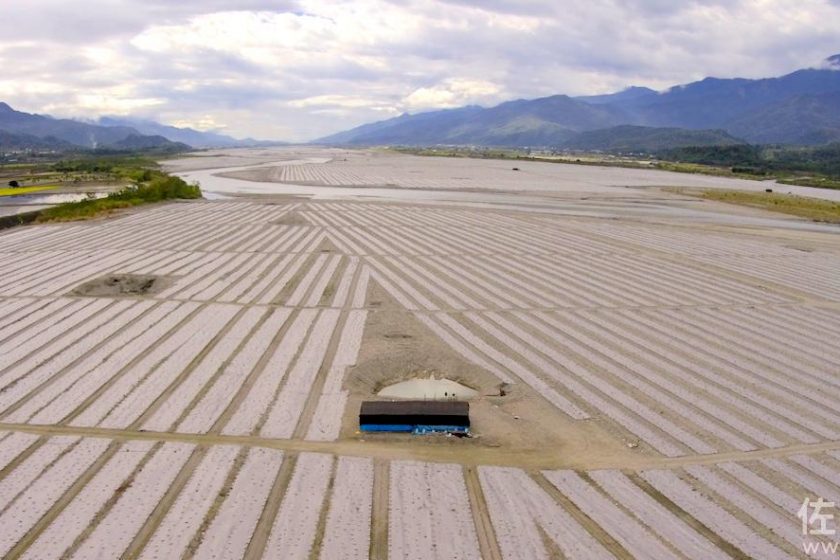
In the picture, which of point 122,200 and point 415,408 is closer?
point 415,408

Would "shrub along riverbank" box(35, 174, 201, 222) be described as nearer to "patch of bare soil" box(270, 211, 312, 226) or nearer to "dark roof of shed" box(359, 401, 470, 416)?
"patch of bare soil" box(270, 211, 312, 226)

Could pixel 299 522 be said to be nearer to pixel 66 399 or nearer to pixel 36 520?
pixel 36 520

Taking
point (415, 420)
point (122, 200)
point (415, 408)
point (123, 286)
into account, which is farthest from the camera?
point (122, 200)

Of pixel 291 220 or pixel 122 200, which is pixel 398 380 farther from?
pixel 122 200

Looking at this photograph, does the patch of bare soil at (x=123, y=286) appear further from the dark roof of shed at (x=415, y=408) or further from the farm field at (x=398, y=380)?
the dark roof of shed at (x=415, y=408)

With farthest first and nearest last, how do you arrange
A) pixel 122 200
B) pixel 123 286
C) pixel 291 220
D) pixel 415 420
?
pixel 122 200, pixel 291 220, pixel 123 286, pixel 415 420

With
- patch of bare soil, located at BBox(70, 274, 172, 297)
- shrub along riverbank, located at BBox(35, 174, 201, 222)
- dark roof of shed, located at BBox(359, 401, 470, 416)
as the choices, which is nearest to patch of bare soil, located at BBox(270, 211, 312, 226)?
shrub along riverbank, located at BBox(35, 174, 201, 222)

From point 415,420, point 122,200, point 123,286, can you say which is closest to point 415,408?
point 415,420
